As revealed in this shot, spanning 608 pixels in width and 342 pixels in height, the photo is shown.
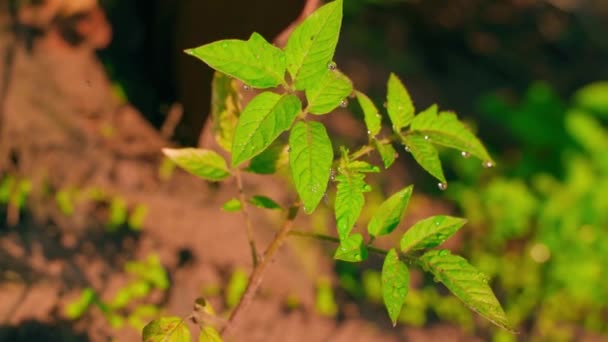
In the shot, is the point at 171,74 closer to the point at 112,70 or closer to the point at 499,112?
the point at 112,70

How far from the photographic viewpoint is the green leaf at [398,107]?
4.57 ft

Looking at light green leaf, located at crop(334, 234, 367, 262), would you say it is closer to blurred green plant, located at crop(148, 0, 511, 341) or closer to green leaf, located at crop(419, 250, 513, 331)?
blurred green plant, located at crop(148, 0, 511, 341)

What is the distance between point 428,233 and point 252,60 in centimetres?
43

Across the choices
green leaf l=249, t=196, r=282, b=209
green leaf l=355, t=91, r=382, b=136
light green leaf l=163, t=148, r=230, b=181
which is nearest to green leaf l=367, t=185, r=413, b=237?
green leaf l=355, t=91, r=382, b=136

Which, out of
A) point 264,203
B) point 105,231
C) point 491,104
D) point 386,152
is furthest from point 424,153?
point 491,104

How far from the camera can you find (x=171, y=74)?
3111 mm

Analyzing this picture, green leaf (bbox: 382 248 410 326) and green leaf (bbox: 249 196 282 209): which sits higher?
green leaf (bbox: 382 248 410 326)

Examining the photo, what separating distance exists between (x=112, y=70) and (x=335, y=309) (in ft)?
4.44

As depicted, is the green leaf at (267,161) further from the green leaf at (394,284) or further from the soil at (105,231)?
the soil at (105,231)

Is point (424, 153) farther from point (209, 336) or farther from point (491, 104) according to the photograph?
point (491, 104)

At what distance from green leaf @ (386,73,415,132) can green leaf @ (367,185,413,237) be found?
0.42 ft

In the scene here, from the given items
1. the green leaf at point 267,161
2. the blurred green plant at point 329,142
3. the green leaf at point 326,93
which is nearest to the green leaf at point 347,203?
the blurred green plant at point 329,142

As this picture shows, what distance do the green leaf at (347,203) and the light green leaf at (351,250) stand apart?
0.04 metres

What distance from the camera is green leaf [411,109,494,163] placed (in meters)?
1.41
